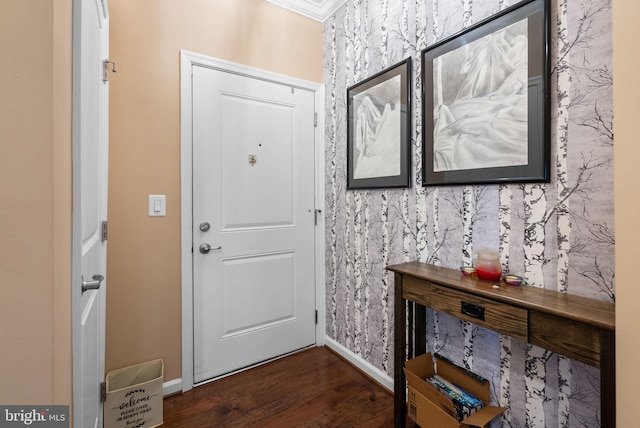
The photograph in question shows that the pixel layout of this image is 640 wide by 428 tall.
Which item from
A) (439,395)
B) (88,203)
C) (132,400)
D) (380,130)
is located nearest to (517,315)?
(439,395)

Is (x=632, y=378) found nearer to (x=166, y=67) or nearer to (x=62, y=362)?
(x=62, y=362)

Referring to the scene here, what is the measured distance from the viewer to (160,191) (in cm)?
180

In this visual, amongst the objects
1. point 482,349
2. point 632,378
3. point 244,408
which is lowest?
point 244,408

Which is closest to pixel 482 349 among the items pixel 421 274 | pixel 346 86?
pixel 421 274

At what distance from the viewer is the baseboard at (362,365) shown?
74.0 inches

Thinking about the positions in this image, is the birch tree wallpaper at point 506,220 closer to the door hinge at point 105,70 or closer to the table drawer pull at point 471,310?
the table drawer pull at point 471,310

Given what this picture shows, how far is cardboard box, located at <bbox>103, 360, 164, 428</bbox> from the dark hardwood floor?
124mm

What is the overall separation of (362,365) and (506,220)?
1398 millimetres

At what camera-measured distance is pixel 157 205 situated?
179 centimetres

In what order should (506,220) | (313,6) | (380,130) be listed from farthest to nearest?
(313,6)
(380,130)
(506,220)

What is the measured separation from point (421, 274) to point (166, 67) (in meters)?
1.91

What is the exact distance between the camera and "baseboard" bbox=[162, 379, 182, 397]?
182 centimetres

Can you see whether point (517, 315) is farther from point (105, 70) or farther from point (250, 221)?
point (105, 70)

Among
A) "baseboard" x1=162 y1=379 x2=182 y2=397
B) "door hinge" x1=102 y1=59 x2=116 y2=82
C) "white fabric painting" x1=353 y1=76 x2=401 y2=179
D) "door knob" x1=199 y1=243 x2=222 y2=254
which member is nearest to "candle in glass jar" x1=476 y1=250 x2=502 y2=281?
"white fabric painting" x1=353 y1=76 x2=401 y2=179
